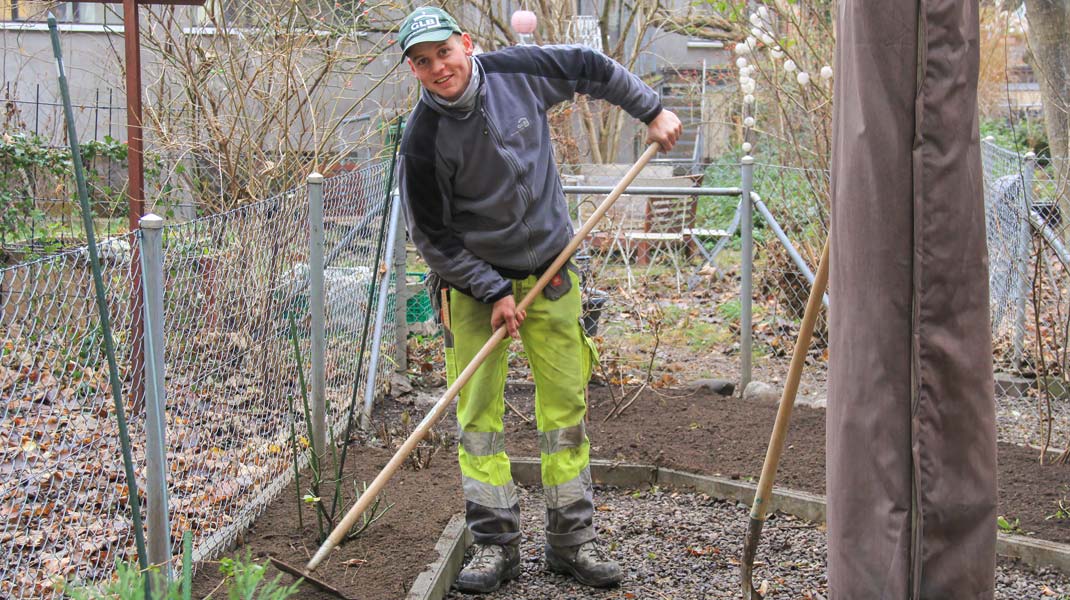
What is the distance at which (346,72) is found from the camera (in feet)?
24.8

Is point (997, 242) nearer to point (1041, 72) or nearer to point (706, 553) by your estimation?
point (1041, 72)

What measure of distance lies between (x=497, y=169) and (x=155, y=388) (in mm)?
1422

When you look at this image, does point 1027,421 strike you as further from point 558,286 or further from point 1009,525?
point 558,286

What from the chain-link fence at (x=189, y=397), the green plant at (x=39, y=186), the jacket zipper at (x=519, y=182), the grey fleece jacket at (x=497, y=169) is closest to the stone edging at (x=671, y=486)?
the chain-link fence at (x=189, y=397)

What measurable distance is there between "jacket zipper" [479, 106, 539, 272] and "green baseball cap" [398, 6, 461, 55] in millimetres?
320

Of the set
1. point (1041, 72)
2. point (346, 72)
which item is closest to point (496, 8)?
point (346, 72)

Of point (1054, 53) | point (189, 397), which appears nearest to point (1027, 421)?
point (1054, 53)

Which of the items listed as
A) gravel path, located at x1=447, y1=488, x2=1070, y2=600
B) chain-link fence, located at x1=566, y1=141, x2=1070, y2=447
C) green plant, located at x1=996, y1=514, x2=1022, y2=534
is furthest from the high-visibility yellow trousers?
chain-link fence, located at x1=566, y1=141, x2=1070, y2=447

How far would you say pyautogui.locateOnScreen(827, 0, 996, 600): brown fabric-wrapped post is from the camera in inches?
85.7

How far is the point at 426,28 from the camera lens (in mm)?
3570

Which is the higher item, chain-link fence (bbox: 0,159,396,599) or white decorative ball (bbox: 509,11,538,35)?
white decorative ball (bbox: 509,11,538,35)

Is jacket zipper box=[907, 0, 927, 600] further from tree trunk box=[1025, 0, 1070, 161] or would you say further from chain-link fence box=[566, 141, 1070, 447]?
tree trunk box=[1025, 0, 1070, 161]

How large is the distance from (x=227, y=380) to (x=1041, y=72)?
5.12 metres

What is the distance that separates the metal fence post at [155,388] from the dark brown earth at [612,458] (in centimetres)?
42
